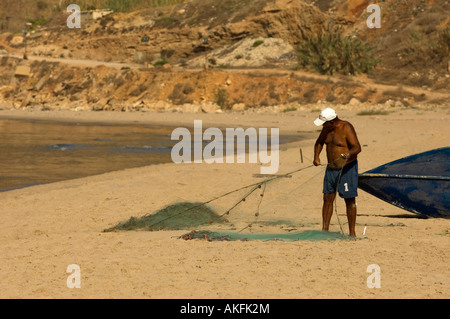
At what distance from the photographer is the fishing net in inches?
319

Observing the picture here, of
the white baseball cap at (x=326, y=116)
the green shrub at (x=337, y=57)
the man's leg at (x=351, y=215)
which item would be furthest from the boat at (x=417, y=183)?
the green shrub at (x=337, y=57)

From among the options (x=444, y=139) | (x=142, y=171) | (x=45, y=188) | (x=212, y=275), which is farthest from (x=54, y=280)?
(x=444, y=139)

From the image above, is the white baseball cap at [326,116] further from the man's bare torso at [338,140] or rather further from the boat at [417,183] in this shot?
the boat at [417,183]

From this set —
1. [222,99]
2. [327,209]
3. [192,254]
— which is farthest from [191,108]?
[192,254]

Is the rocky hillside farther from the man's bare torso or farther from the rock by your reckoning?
the man's bare torso

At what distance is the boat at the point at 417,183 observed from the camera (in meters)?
9.76

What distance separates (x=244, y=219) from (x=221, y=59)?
3572 centimetres

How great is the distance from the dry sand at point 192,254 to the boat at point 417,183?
0.77ft

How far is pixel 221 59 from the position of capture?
Result: 1764 inches

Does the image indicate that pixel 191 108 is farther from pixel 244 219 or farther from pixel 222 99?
pixel 244 219

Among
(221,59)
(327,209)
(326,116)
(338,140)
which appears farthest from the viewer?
(221,59)

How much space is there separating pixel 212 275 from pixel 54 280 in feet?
4.46

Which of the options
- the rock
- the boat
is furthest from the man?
the rock

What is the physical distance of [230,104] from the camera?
115ft
